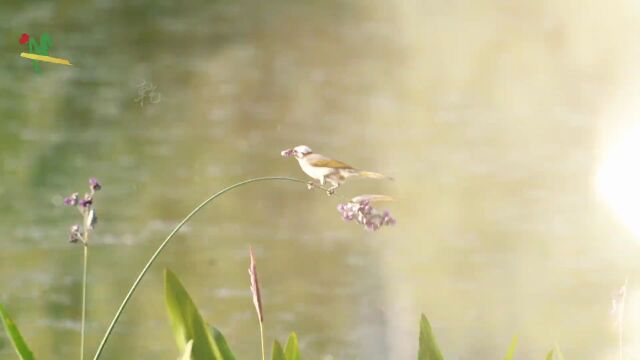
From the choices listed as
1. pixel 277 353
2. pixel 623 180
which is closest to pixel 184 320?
pixel 277 353

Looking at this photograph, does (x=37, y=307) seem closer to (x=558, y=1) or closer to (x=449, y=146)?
(x=449, y=146)

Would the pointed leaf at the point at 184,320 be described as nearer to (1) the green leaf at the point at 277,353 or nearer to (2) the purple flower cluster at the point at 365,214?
(1) the green leaf at the point at 277,353

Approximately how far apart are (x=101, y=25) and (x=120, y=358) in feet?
1.51

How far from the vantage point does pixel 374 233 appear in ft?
3.01

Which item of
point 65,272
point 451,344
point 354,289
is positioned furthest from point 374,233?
point 65,272

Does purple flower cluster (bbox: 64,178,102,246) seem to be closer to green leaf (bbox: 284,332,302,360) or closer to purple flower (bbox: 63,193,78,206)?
purple flower (bbox: 63,193,78,206)

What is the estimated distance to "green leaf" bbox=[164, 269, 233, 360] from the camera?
→ 0.75 meters

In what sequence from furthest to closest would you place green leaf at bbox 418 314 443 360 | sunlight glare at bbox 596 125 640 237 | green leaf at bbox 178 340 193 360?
sunlight glare at bbox 596 125 640 237 < green leaf at bbox 418 314 443 360 < green leaf at bbox 178 340 193 360

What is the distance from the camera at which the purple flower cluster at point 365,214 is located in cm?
87

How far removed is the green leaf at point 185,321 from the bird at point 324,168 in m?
0.24

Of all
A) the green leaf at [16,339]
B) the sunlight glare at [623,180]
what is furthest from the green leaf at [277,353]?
the sunlight glare at [623,180]

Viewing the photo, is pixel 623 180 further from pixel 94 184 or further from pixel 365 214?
pixel 94 184

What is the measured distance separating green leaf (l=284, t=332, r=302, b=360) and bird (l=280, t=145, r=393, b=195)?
0.20 metres

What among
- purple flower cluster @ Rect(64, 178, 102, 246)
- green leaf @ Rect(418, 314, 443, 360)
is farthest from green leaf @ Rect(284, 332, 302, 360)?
purple flower cluster @ Rect(64, 178, 102, 246)
